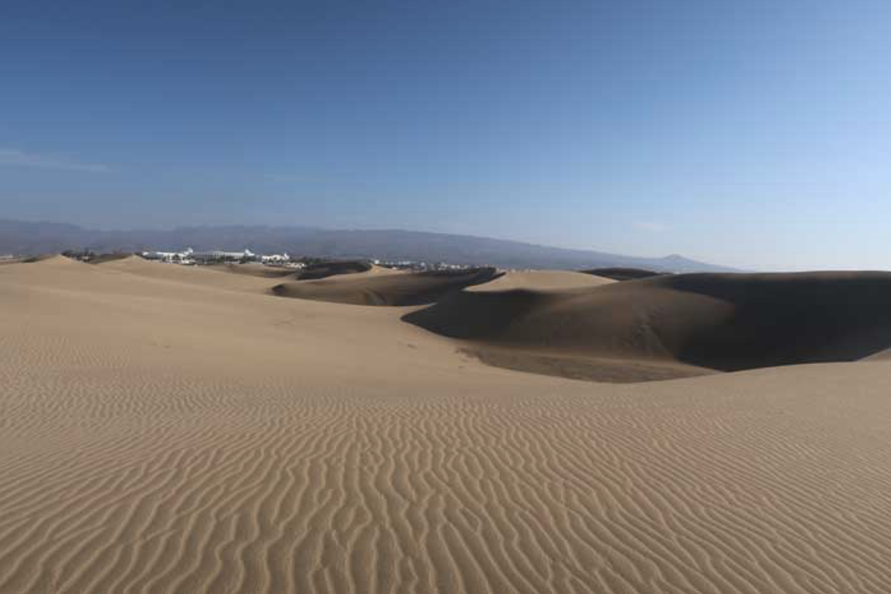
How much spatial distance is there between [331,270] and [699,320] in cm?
6488

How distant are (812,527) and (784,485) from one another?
3.28ft

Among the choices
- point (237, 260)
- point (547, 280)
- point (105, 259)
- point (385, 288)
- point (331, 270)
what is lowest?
point (385, 288)

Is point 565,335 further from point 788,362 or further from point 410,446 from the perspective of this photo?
point 410,446

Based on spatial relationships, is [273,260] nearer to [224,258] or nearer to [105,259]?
[224,258]

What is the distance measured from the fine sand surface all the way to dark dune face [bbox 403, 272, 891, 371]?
15.5m

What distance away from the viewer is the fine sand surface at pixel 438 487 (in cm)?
378

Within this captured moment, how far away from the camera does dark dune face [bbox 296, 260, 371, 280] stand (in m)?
82.8

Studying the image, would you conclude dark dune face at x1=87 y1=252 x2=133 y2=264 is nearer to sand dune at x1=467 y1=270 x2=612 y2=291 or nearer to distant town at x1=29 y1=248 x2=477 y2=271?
distant town at x1=29 y1=248 x2=477 y2=271

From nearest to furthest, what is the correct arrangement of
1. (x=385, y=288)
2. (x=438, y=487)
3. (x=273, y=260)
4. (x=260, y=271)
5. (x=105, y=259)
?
(x=438, y=487) → (x=385, y=288) → (x=105, y=259) → (x=260, y=271) → (x=273, y=260)

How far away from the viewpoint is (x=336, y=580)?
3598 millimetres

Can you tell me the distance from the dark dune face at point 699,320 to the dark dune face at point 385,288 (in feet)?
68.9

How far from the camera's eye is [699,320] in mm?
30375

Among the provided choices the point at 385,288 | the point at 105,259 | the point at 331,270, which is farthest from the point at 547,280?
the point at 105,259

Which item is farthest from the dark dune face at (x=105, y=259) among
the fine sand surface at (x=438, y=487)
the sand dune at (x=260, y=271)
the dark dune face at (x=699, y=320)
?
the fine sand surface at (x=438, y=487)
